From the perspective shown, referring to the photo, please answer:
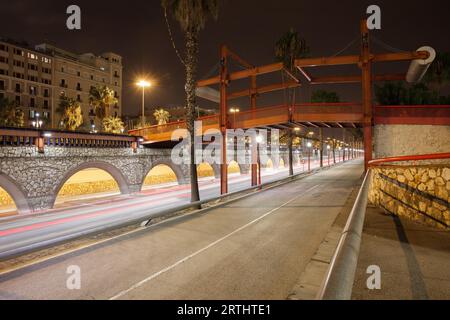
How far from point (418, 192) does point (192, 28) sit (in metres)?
14.3

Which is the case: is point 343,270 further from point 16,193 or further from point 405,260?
point 16,193

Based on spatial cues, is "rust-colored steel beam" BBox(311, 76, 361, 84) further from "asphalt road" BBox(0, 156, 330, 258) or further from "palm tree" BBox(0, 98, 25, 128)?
"palm tree" BBox(0, 98, 25, 128)

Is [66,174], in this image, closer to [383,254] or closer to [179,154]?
[179,154]

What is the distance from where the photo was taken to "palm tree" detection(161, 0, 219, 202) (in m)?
16.7

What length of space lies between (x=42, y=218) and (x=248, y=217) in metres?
15.6

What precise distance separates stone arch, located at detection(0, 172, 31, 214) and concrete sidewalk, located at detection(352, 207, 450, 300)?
22380 mm

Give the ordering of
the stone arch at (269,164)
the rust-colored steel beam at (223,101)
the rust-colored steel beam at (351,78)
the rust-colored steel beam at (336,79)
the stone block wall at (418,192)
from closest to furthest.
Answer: the stone block wall at (418,192) < the rust-colored steel beam at (351,78) < the rust-colored steel beam at (223,101) < the rust-colored steel beam at (336,79) < the stone arch at (269,164)

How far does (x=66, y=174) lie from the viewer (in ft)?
80.3

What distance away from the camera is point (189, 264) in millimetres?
7734

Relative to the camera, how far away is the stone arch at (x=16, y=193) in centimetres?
2053

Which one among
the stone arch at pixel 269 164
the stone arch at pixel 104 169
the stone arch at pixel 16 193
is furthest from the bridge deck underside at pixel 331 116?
the stone arch at pixel 269 164

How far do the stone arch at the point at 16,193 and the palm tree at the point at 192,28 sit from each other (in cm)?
1329

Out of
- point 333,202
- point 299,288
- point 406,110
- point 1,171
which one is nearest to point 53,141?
point 1,171

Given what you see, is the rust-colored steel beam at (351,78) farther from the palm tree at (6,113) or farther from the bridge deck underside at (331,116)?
the palm tree at (6,113)
